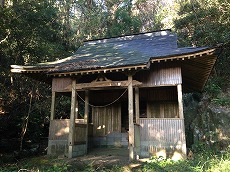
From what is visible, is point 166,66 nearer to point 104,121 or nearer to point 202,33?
point 104,121

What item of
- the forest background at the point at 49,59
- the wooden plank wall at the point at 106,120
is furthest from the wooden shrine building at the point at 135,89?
the forest background at the point at 49,59

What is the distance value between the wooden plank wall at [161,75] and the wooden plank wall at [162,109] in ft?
11.7

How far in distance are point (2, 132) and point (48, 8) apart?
9323mm

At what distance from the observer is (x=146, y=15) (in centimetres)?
2834

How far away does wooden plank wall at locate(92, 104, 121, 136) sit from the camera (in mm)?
13391

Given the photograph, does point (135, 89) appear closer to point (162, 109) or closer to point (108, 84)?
point (108, 84)

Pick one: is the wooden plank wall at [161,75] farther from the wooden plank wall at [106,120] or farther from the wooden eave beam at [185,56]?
the wooden plank wall at [106,120]

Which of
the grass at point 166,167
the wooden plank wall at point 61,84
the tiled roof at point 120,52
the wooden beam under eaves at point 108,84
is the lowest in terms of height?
the grass at point 166,167

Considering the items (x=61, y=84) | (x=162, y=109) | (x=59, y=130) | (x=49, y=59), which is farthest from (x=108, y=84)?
(x=49, y=59)

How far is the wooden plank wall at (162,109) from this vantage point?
42.2 feet

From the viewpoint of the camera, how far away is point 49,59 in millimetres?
16594

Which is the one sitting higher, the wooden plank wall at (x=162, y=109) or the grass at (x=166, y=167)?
the wooden plank wall at (x=162, y=109)

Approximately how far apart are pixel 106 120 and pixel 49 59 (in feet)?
22.3

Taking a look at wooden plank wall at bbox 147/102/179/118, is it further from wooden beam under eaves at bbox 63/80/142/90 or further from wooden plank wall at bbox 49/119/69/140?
wooden plank wall at bbox 49/119/69/140
